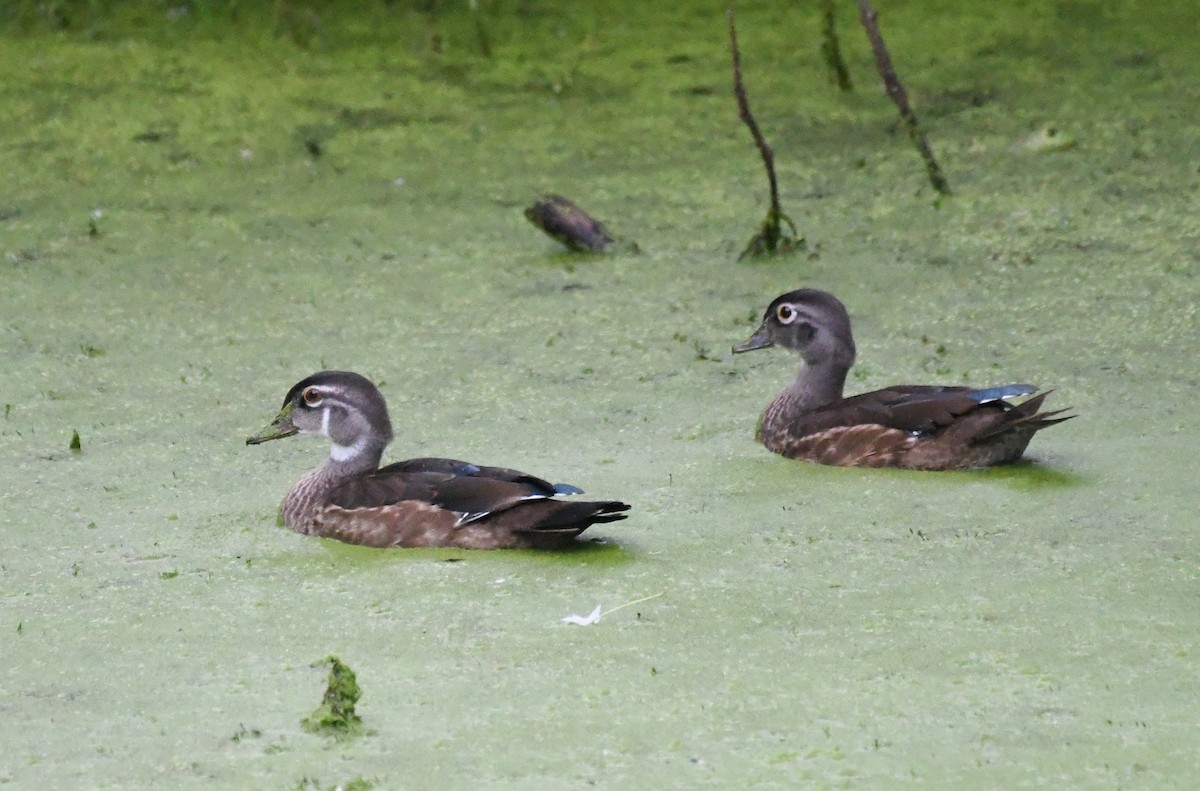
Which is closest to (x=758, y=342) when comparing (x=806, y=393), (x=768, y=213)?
(x=806, y=393)

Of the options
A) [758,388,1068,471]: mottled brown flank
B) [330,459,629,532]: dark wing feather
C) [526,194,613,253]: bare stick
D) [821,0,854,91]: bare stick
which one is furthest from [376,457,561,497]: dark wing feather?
[821,0,854,91]: bare stick

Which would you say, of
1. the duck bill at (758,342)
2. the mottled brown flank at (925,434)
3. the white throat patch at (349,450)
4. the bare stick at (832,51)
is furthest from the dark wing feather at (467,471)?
the bare stick at (832,51)

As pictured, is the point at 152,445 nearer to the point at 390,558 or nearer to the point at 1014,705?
the point at 390,558

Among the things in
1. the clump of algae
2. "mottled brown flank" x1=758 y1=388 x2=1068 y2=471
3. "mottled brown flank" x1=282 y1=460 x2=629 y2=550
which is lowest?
the clump of algae

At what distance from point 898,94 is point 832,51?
4.12ft

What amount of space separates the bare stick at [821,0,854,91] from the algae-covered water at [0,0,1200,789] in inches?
5.5

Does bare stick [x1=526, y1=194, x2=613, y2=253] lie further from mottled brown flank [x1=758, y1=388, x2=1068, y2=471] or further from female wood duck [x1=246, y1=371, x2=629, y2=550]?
female wood duck [x1=246, y1=371, x2=629, y2=550]

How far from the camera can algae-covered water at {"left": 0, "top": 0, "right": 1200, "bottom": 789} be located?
3299mm

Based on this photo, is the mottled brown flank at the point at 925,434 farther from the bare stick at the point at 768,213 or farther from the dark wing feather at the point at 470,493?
the bare stick at the point at 768,213

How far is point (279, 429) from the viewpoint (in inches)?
193

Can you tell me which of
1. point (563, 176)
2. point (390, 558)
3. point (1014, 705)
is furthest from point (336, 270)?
point (1014, 705)

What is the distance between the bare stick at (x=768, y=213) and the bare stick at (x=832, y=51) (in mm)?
1295

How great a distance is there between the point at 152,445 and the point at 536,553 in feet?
4.61

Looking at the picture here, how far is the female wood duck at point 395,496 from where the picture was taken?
425cm
